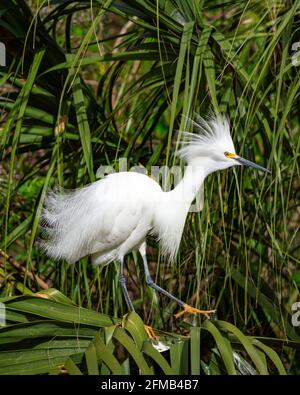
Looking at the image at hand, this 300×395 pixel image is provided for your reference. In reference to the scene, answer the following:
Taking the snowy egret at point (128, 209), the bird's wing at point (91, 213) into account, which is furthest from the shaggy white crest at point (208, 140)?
the bird's wing at point (91, 213)

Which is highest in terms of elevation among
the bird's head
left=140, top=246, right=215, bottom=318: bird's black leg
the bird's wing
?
the bird's head

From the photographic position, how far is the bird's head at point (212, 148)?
65.1 inches

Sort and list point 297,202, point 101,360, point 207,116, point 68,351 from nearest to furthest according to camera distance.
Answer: point 101,360 < point 68,351 < point 207,116 < point 297,202

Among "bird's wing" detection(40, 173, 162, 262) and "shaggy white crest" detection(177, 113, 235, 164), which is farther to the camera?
"bird's wing" detection(40, 173, 162, 262)

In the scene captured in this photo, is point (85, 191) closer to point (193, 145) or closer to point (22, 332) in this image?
point (193, 145)

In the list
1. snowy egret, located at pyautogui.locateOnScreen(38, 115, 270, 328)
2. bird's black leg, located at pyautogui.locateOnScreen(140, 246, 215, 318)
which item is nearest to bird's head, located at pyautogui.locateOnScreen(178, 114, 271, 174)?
snowy egret, located at pyautogui.locateOnScreen(38, 115, 270, 328)

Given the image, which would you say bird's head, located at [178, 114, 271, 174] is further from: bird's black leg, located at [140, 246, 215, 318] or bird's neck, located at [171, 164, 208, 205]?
bird's black leg, located at [140, 246, 215, 318]

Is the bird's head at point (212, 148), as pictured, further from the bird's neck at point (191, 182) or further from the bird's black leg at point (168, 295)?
the bird's black leg at point (168, 295)

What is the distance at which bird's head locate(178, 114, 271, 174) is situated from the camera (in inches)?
65.1

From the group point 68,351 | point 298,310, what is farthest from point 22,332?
point 298,310

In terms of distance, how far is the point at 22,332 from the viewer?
1.26m

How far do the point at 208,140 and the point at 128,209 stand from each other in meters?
0.27
